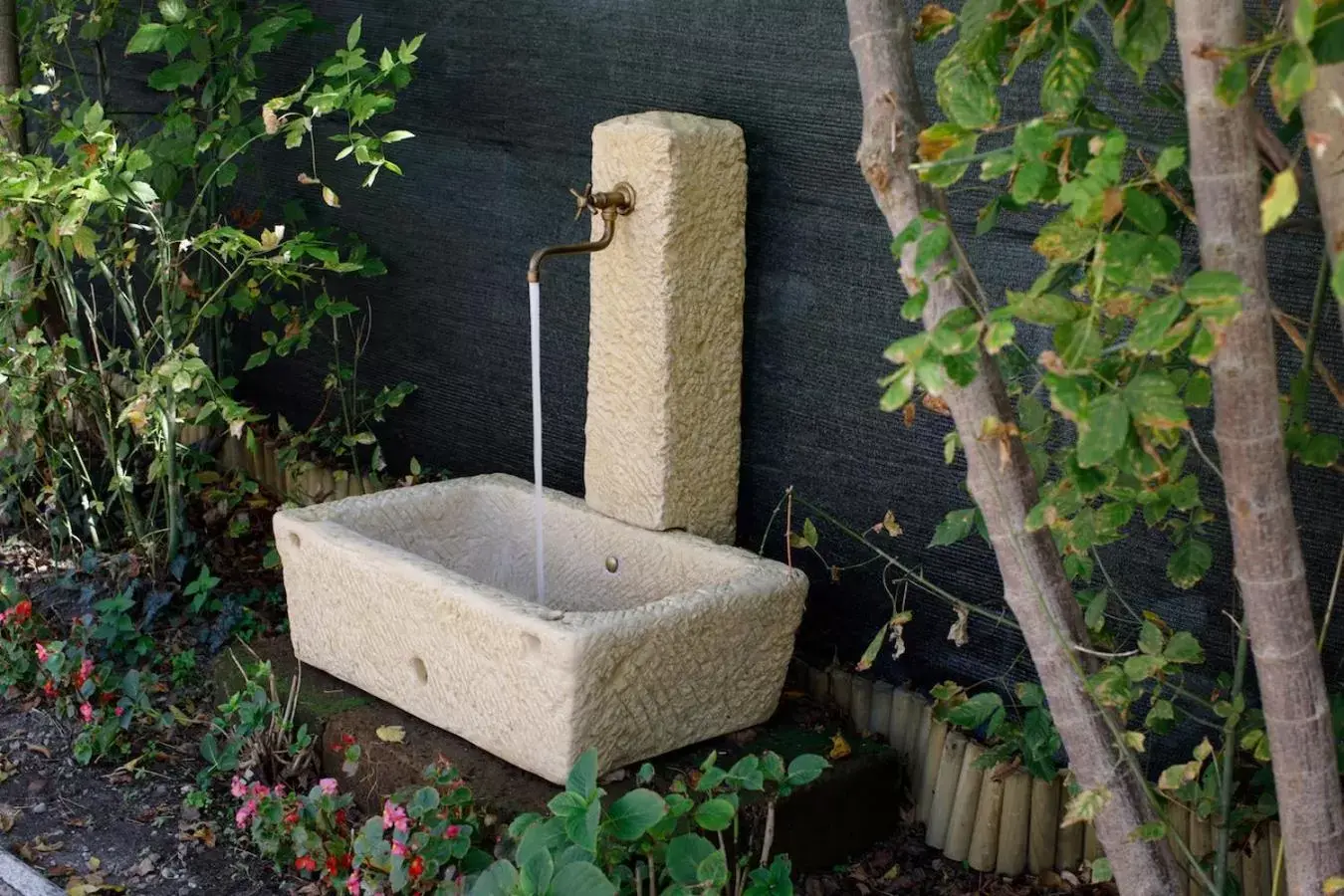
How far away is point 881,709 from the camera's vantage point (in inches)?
128

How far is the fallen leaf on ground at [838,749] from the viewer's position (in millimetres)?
3102

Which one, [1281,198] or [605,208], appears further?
[605,208]

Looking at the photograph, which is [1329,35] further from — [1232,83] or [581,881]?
[581,881]

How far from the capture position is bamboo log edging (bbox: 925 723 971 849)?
3.11m

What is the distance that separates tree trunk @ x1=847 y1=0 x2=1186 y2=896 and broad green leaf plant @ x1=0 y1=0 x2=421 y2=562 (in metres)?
1.65

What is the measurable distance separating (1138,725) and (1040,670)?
2.75ft

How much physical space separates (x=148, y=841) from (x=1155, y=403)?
2.31 m

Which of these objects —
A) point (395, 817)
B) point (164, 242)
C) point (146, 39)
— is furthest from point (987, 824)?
point (146, 39)

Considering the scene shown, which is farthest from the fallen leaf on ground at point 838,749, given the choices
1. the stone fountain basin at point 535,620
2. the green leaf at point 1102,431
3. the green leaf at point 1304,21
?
the green leaf at point 1304,21

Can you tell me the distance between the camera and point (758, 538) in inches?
137

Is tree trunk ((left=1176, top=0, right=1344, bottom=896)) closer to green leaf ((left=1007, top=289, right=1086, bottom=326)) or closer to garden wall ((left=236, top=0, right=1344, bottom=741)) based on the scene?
green leaf ((left=1007, top=289, right=1086, bottom=326))

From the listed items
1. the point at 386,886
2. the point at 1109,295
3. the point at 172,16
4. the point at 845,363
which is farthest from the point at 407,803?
the point at 172,16

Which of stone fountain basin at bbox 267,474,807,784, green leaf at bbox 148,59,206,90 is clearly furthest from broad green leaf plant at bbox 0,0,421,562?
stone fountain basin at bbox 267,474,807,784

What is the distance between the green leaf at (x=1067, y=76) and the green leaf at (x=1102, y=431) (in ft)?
1.11
